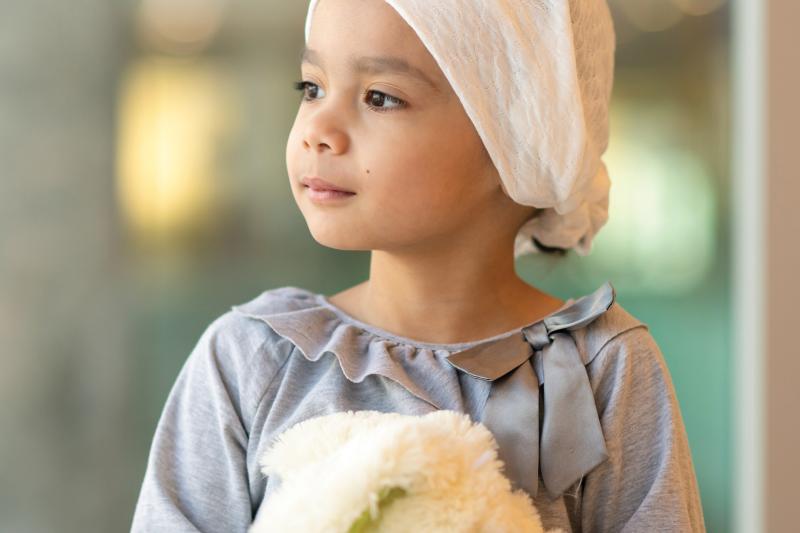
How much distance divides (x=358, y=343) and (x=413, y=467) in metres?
0.25

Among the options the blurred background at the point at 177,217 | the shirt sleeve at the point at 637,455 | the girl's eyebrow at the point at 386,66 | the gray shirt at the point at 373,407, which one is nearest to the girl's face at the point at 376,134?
the girl's eyebrow at the point at 386,66

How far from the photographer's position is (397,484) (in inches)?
30.2

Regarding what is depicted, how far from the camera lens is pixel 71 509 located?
1825 mm

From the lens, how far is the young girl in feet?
3.05

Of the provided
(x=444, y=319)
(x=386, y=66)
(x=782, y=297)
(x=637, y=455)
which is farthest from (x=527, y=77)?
(x=782, y=297)

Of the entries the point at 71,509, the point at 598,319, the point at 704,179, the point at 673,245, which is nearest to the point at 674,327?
the point at 673,245

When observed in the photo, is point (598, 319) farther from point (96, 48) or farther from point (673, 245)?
point (96, 48)

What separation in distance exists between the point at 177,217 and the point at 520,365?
3.20 feet

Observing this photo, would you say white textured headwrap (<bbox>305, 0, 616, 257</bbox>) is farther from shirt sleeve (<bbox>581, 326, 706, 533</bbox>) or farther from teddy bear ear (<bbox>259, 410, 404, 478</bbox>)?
teddy bear ear (<bbox>259, 410, 404, 478</bbox>)

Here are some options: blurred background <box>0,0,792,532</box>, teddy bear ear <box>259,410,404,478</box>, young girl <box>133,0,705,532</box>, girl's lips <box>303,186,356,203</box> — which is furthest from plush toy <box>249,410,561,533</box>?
blurred background <box>0,0,792,532</box>

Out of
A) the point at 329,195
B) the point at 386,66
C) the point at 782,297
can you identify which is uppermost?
the point at 386,66

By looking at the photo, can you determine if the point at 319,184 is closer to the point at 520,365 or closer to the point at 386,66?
the point at 386,66

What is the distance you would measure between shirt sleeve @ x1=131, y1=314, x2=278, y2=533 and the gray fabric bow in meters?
0.21

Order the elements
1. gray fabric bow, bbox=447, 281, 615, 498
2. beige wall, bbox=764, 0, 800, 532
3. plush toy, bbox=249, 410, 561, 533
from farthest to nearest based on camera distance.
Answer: beige wall, bbox=764, 0, 800, 532
gray fabric bow, bbox=447, 281, 615, 498
plush toy, bbox=249, 410, 561, 533
